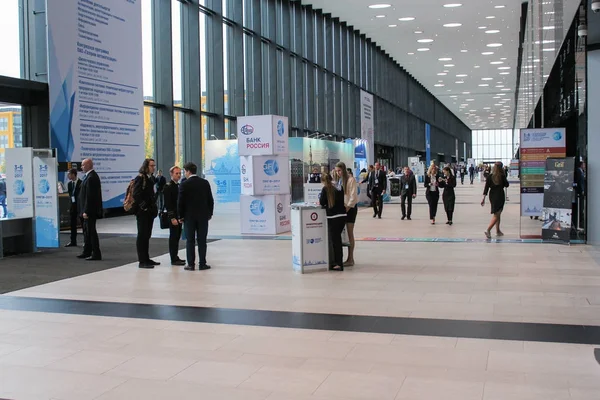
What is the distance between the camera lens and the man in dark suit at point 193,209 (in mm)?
8625

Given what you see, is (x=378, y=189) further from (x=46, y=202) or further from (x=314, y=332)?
(x=314, y=332)

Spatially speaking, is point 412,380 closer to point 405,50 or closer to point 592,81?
point 592,81

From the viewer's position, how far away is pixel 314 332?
17.4 feet

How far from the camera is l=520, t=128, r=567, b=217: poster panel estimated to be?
41.1ft

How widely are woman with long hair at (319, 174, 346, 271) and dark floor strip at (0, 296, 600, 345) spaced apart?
246 cm

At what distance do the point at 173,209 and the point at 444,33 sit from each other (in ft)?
74.4

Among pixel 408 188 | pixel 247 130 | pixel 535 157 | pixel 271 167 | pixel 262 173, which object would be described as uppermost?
pixel 247 130

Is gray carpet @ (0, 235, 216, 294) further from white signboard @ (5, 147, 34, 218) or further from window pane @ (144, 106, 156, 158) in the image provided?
window pane @ (144, 106, 156, 158)

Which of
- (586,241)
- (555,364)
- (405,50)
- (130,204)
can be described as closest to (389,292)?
(555,364)

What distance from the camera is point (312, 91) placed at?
92.1 feet

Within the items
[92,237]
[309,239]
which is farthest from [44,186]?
[309,239]

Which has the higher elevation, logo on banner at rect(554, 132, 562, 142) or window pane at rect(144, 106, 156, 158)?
window pane at rect(144, 106, 156, 158)

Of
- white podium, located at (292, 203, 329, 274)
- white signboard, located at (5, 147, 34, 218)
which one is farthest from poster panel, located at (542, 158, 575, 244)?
white signboard, located at (5, 147, 34, 218)

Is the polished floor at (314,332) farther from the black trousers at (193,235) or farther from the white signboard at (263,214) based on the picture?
the white signboard at (263,214)
